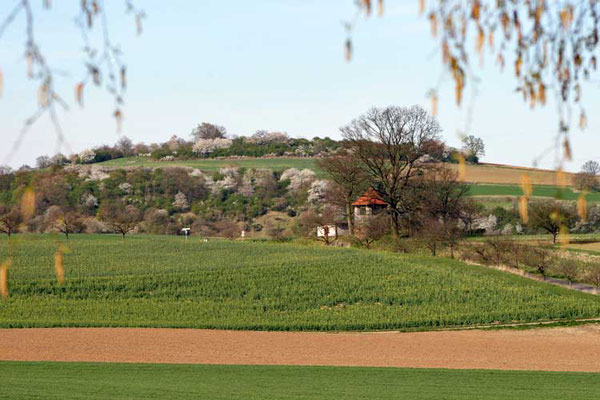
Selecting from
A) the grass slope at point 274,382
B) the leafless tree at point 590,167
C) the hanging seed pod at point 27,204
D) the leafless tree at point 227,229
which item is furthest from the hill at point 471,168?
the hanging seed pod at point 27,204

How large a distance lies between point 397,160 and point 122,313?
27.6 metres

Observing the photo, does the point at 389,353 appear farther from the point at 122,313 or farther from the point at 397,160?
the point at 397,160

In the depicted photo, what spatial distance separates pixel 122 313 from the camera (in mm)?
34594

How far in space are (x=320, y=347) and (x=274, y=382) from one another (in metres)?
7.98

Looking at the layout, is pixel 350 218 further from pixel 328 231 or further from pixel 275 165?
pixel 275 165

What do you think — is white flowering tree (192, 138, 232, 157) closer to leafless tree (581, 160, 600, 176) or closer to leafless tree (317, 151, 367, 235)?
leafless tree (317, 151, 367, 235)

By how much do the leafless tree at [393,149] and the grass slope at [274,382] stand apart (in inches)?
1421

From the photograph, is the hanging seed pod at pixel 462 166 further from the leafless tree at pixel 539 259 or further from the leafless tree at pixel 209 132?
the leafless tree at pixel 209 132

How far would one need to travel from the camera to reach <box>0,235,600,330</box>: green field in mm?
33281

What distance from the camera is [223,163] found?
106500mm

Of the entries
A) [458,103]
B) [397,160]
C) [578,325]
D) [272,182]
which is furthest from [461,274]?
[272,182]

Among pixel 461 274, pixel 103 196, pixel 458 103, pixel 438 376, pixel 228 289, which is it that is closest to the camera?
pixel 458 103

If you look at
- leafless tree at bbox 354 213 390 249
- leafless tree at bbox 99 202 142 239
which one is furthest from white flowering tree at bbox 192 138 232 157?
leafless tree at bbox 354 213 390 249

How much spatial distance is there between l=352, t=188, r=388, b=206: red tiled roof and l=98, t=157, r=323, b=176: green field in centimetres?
3482
